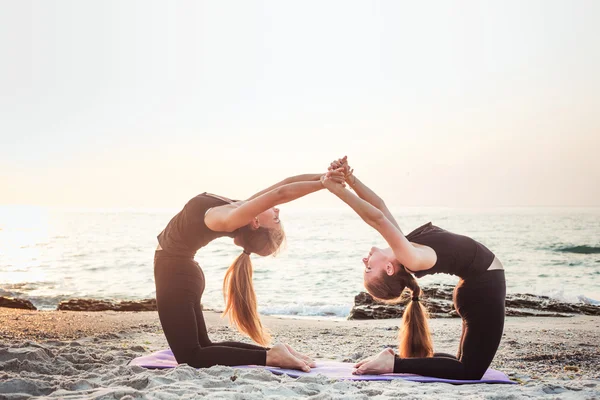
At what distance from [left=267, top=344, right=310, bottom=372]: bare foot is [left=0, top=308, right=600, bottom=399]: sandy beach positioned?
282mm

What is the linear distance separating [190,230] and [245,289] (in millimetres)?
658

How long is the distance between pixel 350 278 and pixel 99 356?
11386mm

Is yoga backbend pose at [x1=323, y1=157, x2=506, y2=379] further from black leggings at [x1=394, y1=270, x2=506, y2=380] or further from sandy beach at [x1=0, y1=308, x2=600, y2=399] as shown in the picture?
sandy beach at [x1=0, y1=308, x2=600, y2=399]

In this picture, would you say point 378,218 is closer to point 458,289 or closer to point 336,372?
point 458,289

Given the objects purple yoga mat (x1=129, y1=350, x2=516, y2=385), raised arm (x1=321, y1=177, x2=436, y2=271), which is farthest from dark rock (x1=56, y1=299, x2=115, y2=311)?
raised arm (x1=321, y1=177, x2=436, y2=271)

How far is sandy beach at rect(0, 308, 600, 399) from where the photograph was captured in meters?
3.33

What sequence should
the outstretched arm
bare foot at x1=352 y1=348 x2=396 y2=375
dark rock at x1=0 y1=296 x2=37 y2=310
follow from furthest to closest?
dark rock at x1=0 y1=296 x2=37 y2=310, bare foot at x1=352 y1=348 x2=396 y2=375, the outstretched arm

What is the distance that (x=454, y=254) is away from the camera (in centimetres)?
388

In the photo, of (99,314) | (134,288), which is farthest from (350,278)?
(99,314)

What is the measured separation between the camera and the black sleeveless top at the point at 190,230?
13.4 feet

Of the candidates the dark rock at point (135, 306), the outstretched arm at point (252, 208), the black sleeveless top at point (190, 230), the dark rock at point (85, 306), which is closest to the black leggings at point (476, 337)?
the outstretched arm at point (252, 208)

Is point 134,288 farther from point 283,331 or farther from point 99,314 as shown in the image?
point 283,331

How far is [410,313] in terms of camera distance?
13.9 ft

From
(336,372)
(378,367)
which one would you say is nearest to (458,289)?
(378,367)
